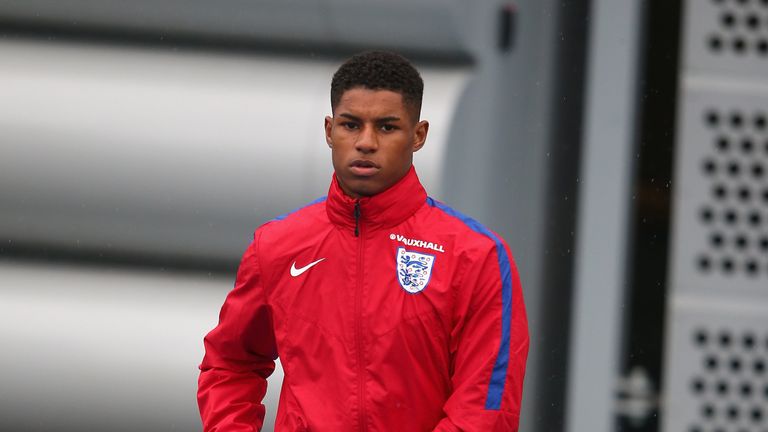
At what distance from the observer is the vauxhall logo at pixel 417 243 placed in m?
1.22

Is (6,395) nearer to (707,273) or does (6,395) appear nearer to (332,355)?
(332,355)

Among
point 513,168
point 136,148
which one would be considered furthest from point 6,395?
point 513,168

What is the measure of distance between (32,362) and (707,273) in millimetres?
1067

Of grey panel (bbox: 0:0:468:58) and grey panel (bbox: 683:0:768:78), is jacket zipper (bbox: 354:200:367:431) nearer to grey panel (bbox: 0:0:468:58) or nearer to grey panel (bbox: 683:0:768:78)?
grey panel (bbox: 0:0:468:58)

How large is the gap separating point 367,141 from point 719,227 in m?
0.80

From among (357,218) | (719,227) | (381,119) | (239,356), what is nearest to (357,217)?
(357,218)

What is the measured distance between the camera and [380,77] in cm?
121

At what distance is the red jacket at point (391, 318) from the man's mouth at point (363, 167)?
30 millimetres

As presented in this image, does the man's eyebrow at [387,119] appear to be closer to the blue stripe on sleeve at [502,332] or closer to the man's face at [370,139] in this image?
the man's face at [370,139]

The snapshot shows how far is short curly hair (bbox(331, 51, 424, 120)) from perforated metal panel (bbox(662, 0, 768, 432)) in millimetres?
657

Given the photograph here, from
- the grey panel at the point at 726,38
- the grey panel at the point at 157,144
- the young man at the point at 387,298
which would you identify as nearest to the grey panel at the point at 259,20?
the grey panel at the point at 157,144

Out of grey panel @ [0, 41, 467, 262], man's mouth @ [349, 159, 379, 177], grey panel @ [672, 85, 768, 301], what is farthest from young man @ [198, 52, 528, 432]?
grey panel @ [672, 85, 768, 301]

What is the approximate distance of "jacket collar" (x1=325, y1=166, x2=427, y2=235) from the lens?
1.22m

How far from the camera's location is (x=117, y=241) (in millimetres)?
1730
